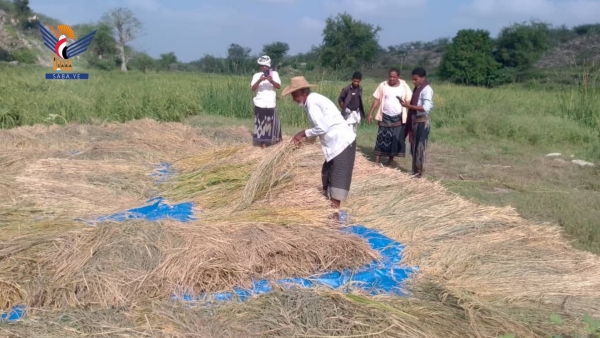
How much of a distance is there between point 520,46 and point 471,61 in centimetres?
330

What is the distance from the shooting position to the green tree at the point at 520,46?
29.5m

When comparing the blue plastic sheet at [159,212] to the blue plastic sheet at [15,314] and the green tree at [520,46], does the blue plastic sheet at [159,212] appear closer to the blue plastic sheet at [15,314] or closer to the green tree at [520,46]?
the blue plastic sheet at [15,314]

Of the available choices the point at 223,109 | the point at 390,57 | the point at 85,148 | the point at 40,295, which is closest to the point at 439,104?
the point at 223,109

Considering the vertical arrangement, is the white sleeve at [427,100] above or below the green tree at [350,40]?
below

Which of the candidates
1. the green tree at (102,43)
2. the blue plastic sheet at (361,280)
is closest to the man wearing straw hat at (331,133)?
the blue plastic sheet at (361,280)

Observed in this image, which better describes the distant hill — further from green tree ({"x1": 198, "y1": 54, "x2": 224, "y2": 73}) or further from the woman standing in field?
the woman standing in field

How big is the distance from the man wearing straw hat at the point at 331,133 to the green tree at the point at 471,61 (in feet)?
80.6

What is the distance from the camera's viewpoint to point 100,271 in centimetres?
345

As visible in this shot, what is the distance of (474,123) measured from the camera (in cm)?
1134

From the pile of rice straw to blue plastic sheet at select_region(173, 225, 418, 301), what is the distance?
0.07 m

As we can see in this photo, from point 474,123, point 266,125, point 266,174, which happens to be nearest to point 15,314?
point 266,174

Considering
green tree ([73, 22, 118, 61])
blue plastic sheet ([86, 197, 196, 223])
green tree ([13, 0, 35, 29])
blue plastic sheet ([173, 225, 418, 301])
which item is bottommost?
blue plastic sheet ([173, 225, 418, 301])

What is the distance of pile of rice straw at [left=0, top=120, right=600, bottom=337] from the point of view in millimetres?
3088

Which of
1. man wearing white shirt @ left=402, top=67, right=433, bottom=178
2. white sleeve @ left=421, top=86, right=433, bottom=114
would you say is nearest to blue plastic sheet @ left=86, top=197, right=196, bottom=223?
man wearing white shirt @ left=402, top=67, right=433, bottom=178
